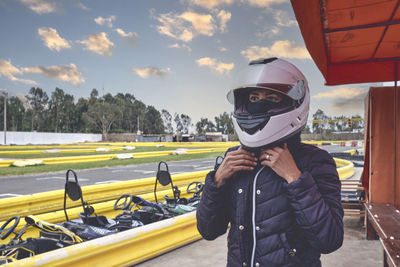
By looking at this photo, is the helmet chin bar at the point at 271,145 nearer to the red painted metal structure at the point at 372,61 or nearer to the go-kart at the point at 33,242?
the red painted metal structure at the point at 372,61

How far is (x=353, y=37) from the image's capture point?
153 inches

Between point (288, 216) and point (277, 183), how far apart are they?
136 millimetres

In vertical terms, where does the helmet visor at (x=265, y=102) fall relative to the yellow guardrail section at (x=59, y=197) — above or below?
above

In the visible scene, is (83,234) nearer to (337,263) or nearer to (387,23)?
(337,263)

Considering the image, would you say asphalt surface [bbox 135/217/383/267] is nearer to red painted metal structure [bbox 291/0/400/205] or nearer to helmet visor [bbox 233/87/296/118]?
red painted metal structure [bbox 291/0/400/205]

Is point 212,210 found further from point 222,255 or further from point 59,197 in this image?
point 59,197

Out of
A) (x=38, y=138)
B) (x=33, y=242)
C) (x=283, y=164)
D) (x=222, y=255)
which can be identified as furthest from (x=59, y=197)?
(x=38, y=138)

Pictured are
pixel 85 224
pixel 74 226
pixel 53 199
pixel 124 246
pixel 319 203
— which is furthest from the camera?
pixel 53 199

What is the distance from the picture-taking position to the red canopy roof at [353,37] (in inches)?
105

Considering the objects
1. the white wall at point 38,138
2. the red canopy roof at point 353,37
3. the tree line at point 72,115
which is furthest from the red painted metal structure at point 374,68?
the tree line at point 72,115

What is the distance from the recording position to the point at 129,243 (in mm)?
3877

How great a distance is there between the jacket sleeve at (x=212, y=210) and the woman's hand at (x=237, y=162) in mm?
64

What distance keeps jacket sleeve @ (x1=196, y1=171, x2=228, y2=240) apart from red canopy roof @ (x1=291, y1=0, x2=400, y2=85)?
152 centimetres

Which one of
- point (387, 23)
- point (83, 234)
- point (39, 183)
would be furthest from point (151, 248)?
point (39, 183)
